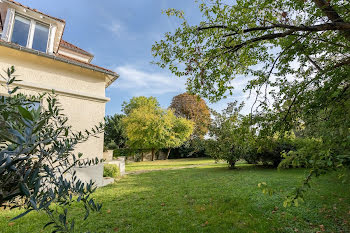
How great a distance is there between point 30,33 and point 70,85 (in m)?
2.39

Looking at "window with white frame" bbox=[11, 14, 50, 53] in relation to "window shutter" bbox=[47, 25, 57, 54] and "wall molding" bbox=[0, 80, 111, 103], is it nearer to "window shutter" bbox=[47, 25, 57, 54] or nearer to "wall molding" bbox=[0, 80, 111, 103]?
"window shutter" bbox=[47, 25, 57, 54]

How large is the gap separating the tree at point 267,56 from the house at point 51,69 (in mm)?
4187

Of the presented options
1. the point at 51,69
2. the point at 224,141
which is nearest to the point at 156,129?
the point at 224,141

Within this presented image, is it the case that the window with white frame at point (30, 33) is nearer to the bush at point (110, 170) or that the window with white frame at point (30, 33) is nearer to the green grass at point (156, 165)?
the bush at point (110, 170)

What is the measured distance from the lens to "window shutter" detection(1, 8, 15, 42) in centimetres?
629

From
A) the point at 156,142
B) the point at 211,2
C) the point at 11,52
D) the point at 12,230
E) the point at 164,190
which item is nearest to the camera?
the point at 12,230

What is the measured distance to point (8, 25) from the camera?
634 cm

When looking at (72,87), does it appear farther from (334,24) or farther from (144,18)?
(334,24)

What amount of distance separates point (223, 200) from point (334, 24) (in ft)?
17.7

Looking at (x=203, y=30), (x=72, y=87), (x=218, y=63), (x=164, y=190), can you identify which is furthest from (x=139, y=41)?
(x=164, y=190)

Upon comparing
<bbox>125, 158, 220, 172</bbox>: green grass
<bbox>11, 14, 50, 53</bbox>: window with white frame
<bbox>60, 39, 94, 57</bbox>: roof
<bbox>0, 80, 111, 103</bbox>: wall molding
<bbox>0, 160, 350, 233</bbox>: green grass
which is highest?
<bbox>60, 39, 94, 57</bbox>: roof

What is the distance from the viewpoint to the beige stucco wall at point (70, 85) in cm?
636

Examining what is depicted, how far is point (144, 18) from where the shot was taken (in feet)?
24.6

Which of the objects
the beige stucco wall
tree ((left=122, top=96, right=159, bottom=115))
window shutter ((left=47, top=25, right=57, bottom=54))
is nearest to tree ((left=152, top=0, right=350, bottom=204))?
the beige stucco wall
